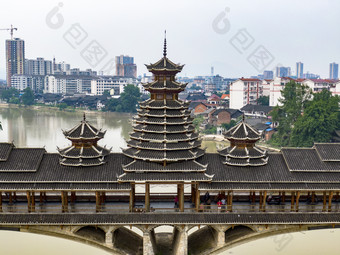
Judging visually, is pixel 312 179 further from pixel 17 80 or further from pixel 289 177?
pixel 17 80

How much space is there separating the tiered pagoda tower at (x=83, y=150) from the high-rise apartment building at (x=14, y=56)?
89.6m

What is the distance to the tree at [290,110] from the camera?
3241 centimetres

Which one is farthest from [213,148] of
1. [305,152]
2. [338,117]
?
[305,152]

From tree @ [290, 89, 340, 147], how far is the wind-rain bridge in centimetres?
1583

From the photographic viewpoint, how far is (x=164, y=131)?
43.3ft

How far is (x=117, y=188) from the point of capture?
12570mm

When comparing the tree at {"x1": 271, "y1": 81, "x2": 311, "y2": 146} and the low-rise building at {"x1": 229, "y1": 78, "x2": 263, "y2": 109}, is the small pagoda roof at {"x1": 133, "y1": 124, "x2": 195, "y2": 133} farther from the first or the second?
the low-rise building at {"x1": 229, "y1": 78, "x2": 263, "y2": 109}

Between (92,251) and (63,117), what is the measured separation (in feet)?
133

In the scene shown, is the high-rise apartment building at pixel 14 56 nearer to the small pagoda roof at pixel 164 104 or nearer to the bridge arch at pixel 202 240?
the small pagoda roof at pixel 164 104

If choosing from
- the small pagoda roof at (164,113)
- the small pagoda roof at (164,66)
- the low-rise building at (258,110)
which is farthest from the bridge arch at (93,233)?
the low-rise building at (258,110)

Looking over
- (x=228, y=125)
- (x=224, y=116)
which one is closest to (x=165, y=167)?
(x=228, y=125)

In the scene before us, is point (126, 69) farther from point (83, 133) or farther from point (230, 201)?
point (230, 201)

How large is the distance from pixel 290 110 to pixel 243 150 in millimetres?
19744

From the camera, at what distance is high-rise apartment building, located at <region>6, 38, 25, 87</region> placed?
94875mm
